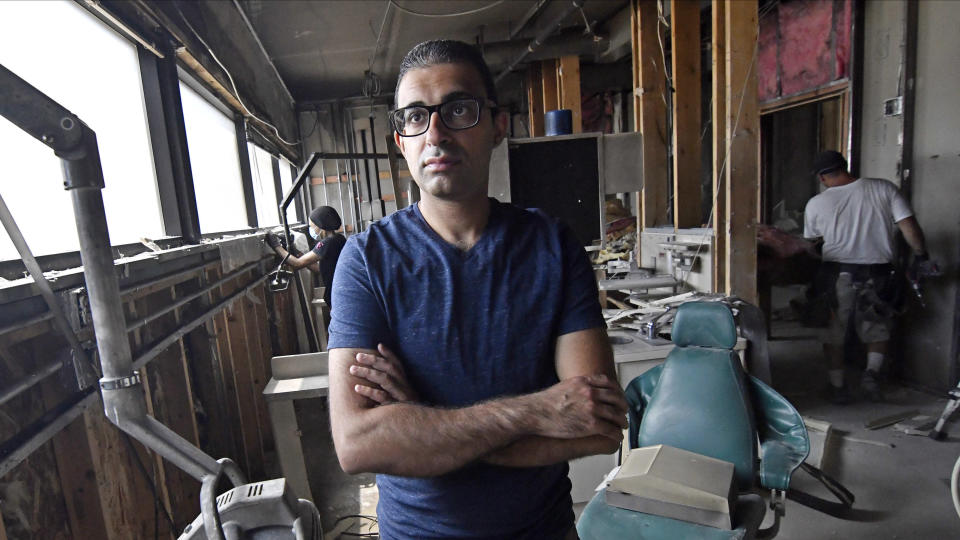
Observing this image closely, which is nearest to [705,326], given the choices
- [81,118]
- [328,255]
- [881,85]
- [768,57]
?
[81,118]

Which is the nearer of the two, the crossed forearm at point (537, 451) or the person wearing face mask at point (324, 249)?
the crossed forearm at point (537, 451)

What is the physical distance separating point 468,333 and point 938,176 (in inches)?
157

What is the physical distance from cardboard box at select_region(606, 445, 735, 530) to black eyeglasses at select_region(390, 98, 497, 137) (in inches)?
52.5

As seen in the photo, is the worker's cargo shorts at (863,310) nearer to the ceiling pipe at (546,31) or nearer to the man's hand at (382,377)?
the ceiling pipe at (546,31)

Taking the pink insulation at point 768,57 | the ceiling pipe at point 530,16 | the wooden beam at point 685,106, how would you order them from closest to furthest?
1. the wooden beam at point 685,106
2. the ceiling pipe at point 530,16
3. the pink insulation at point 768,57

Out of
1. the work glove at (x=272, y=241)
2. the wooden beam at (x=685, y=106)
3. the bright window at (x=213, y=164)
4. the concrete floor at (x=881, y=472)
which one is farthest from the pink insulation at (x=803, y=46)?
the bright window at (x=213, y=164)

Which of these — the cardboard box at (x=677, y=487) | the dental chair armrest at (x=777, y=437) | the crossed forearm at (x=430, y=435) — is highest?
the crossed forearm at (x=430, y=435)

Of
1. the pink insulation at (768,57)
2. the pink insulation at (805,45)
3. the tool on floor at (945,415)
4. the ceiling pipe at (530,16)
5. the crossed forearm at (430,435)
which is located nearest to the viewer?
the crossed forearm at (430,435)

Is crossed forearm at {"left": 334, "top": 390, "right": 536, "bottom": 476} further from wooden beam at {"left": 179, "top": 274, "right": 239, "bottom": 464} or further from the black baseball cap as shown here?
the black baseball cap

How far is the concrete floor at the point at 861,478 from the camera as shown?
89.0 inches

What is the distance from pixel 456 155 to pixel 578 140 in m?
1.88

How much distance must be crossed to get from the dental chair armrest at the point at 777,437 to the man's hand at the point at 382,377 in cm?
138

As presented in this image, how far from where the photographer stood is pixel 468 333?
101 centimetres

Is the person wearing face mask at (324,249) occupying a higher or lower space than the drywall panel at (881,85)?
lower
